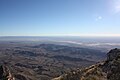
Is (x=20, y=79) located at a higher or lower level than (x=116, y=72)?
lower

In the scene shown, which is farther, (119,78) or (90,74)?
(90,74)

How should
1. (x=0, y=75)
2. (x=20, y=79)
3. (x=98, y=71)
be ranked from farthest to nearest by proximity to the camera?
(x=20, y=79), (x=0, y=75), (x=98, y=71)

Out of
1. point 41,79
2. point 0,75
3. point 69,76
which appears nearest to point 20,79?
point 41,79

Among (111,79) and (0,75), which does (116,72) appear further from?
(0,75)

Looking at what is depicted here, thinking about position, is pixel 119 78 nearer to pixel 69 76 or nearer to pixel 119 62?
pixel 119 62

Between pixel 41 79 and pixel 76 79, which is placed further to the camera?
pixel 41 79

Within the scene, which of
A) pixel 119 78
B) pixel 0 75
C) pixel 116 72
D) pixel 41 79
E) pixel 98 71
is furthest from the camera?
pixel 41 79

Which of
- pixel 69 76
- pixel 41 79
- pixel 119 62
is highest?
pixel 119 62

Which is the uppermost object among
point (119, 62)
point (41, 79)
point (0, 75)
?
point (119, 62)

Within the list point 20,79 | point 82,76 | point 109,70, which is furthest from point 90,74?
point 20,79
